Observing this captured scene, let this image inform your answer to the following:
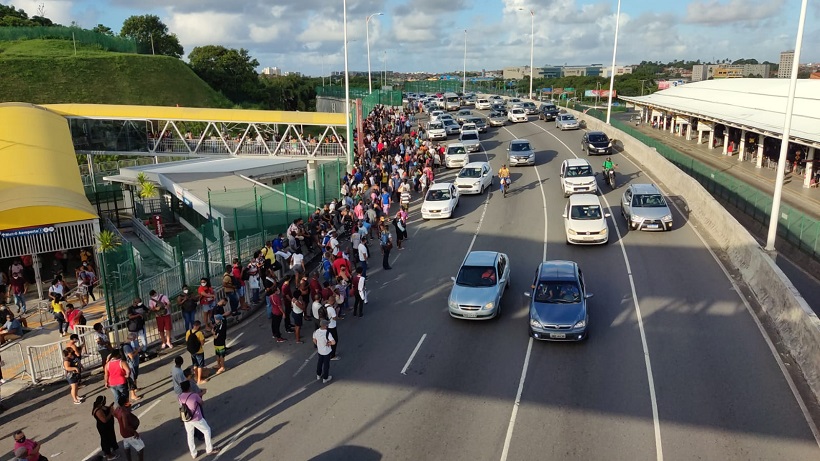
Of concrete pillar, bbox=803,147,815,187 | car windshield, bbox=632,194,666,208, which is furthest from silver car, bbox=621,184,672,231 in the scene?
concrete pillar, bbox=803,147,815,187

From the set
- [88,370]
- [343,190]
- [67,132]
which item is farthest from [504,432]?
[67,132]

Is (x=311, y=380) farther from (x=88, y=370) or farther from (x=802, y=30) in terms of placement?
(x=802, y=30)

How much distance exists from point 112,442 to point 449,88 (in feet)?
380

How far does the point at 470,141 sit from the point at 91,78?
187 feet

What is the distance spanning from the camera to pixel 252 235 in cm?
2173

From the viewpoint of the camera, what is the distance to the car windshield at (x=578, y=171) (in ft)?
95.8

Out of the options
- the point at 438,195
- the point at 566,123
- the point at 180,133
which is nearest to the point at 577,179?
the point at 438,195

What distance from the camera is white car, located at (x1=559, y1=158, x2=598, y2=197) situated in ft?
93.0

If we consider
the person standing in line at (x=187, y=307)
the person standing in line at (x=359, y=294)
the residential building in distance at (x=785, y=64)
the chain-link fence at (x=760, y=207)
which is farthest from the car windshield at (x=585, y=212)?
the residential building in distance at (x=785, y=64)

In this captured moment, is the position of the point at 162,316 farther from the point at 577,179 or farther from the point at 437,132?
the point at 437,132

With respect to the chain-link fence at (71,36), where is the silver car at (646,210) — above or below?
below

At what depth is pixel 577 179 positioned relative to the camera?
28.6 m

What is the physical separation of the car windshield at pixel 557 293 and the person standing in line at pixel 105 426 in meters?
9.71

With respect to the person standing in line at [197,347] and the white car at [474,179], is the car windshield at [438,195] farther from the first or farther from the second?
the person standing in line at [197,347]
